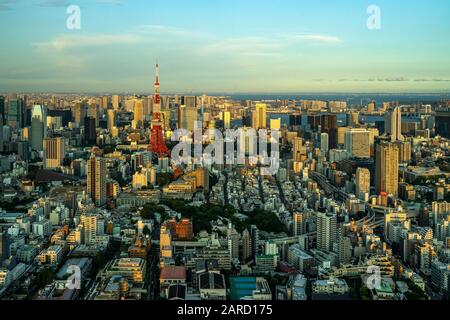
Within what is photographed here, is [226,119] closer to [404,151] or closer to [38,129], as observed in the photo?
[404,151]

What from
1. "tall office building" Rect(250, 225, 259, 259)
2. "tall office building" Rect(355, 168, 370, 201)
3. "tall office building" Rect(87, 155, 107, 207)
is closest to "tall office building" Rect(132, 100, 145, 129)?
"tall office building" Rect(87, 155, 107, 207)

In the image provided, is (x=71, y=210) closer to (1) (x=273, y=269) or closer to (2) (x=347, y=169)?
(1) (x=273, y=269)

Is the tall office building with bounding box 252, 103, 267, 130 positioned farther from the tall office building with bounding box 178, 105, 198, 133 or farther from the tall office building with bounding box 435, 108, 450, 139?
the tall office building with bounding box 435, 108, 450, 139

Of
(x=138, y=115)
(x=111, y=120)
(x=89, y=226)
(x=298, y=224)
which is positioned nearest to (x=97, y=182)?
(x=89, y=226)

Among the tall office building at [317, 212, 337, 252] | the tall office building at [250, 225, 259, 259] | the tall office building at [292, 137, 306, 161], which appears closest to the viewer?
the tall office building at [250, 225, 259, 259]

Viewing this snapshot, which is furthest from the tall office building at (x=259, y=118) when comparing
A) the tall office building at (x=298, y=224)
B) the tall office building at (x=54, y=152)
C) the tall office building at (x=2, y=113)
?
the tall office building at (x=2, y=113)

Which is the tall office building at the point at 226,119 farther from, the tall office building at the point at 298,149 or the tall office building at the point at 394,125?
the tall office building at the point at 394,125
